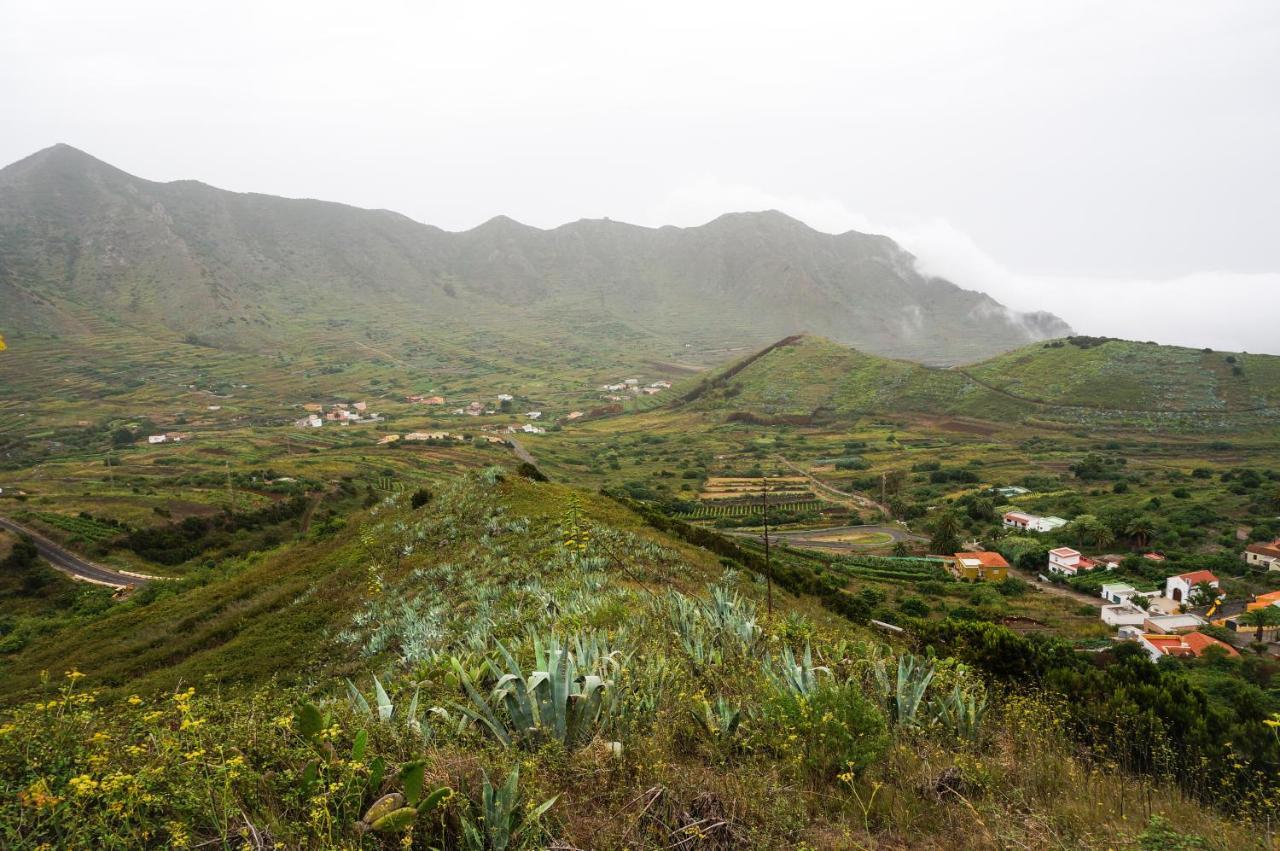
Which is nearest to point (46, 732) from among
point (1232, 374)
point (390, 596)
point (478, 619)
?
point (478, 619)

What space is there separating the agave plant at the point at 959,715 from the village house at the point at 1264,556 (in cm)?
7420

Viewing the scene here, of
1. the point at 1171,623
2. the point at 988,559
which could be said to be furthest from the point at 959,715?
the point at 988,559

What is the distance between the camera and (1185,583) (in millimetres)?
47500

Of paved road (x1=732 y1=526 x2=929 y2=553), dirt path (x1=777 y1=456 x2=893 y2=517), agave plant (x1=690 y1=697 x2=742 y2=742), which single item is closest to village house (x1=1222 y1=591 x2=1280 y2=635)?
paved road (x1=732 y1=526 x2=929 y2=553)

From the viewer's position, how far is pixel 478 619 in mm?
9719

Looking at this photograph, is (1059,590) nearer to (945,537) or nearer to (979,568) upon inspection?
(979,568)

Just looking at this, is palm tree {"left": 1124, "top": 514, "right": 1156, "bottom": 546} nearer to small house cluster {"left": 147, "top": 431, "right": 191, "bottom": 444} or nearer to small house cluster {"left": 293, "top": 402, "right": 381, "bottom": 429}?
small house cluster {"left": 293, "top": 402, "right": 381, "bottom": 429}

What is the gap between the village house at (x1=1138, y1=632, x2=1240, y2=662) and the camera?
35781 mm

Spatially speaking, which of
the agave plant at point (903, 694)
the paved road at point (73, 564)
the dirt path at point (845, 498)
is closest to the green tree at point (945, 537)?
the dirt path at point (845, 498)

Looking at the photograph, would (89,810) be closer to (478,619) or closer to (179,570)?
(478,619)

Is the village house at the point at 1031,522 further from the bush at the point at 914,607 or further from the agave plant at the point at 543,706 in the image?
the agave plant at the point at 543,706

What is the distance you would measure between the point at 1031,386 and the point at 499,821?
157m

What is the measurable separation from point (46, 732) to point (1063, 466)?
4629 inches

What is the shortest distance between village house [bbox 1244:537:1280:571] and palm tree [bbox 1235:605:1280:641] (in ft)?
53.2
